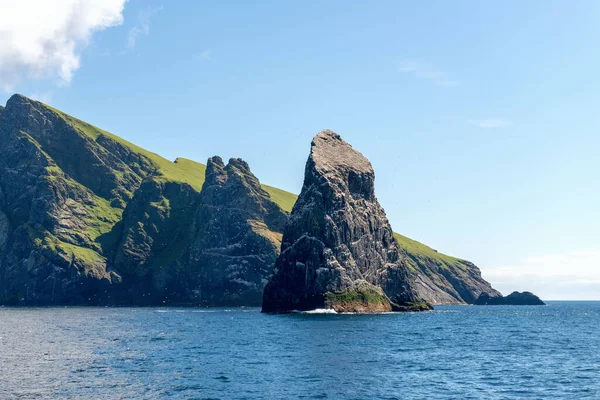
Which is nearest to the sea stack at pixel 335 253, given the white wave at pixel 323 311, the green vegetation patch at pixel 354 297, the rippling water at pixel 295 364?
the green vegetation patch at pixel 354 297

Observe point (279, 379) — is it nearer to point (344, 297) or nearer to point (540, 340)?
point (540, 340)

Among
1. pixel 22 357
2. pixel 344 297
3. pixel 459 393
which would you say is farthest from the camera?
pixel 344 297

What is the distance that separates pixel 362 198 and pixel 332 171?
14375 millimetres

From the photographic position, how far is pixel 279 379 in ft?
215

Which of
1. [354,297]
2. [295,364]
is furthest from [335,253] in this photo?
[295,364]

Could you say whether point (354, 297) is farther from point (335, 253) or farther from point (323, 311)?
point (335, 253)

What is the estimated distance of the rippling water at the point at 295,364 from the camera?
194ft

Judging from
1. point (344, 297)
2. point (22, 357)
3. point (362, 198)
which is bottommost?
point (22, 357)

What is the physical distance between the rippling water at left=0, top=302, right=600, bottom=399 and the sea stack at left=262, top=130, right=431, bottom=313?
52632mm

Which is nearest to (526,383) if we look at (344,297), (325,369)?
(325,369)

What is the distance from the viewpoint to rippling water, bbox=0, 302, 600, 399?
2329 inches

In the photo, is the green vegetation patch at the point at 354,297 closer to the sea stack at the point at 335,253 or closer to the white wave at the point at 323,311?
the sea stack at the point at 335,253

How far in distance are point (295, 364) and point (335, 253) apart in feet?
341

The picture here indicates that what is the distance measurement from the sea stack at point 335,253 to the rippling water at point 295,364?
5263cm
